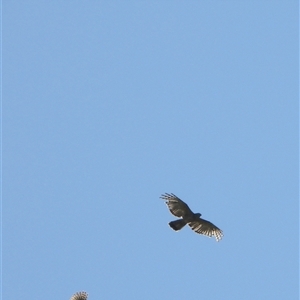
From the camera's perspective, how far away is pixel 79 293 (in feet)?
87.9

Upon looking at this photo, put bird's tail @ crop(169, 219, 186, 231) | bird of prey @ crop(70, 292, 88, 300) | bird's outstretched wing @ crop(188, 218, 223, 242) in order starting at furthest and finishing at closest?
bird of prey @ crop(70, 292, 88, 300) → bird's outstretched wing @ crop(188, 218, 223, 242) → bird's tail @ crop(169, 219, 186, 231)

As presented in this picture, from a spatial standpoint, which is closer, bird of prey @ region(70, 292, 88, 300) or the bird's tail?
the bird's tail

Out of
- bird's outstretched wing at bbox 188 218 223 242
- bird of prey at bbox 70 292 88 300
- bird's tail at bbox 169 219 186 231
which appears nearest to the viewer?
bird's tail at bbox 169 219 186 231

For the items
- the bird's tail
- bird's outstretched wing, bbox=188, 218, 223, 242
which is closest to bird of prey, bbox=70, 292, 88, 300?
the bird's tail

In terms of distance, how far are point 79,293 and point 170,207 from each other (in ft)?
17.2

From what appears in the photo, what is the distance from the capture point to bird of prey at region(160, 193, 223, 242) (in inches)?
993

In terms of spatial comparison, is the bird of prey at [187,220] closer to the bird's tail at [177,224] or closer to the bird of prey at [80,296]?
the bird's tail at [177,224]

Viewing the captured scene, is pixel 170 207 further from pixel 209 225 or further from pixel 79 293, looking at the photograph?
pixel 79 293

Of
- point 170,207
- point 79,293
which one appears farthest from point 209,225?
point 79,293

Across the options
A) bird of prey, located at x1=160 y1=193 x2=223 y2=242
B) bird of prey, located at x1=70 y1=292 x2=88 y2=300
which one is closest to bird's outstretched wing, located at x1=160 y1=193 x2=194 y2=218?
bird of prey, located at x1=160 y1=193 x2=223 y2=242

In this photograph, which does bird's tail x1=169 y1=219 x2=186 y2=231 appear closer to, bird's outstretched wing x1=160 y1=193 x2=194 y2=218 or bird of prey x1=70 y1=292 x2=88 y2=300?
bird's outstretched wing x1=160 y1=193 x2=194 y2=218

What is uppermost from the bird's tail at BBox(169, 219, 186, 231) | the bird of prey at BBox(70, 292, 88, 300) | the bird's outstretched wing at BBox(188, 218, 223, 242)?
the bird's outstretched wing at BBox(188, 218, 223, 242)

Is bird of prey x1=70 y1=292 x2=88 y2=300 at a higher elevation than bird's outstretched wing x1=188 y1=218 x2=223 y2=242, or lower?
lower

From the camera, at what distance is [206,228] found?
26.3 m
